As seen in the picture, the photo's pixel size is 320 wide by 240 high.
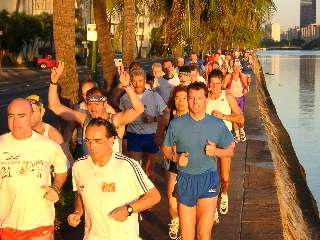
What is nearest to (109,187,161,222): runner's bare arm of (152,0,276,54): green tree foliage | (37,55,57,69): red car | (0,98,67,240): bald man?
(0,98,67,240): bald man

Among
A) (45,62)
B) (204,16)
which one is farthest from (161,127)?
(45,62)

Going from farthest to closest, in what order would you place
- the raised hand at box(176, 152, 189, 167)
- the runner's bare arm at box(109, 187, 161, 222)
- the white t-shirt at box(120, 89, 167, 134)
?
the white t-shirt at box(120, 89, 167, 134) → the raised hand at box(176, 152, 189, 167) → the runner's bare arm at box(109, 187, 161, 222)

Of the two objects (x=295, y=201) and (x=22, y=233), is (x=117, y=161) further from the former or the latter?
(x=295, y=201)

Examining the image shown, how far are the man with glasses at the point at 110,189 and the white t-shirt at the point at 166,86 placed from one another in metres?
7.09

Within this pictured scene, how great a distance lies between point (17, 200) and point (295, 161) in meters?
17.6

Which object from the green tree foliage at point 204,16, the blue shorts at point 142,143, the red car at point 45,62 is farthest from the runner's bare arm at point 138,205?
the red car at point 45,62

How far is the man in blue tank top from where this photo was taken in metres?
6.50

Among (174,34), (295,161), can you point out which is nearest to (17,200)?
(295,161)

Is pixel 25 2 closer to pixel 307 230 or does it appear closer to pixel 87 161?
pixel 307 230

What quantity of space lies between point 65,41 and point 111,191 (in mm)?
6622

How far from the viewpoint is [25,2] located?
8962 centimetres

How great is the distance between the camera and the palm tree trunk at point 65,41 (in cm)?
1102

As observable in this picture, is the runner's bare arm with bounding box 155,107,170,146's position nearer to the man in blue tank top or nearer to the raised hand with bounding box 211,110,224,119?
the raised hand with bounding box 211,110,224,119

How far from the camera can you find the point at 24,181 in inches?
203
